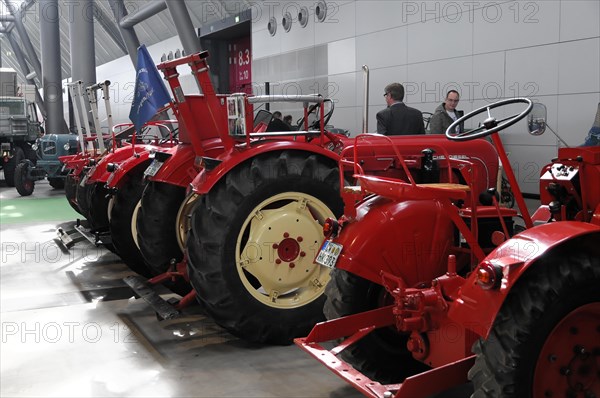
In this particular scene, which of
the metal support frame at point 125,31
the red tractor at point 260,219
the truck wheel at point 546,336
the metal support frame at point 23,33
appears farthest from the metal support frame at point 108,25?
the truck wheel at point 546,336

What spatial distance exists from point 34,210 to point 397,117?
24.3ft

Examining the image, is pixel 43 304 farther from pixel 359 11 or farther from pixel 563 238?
pixel 359 11

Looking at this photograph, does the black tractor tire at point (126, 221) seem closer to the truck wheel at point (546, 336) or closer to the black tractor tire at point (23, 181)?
the truck wheel at point (546, 336)

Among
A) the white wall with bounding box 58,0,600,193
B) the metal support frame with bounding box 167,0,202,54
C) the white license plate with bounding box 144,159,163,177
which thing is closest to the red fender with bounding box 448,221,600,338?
the white license plate with bounding box 144,159,163,177

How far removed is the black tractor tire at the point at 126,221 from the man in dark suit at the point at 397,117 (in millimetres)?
2237

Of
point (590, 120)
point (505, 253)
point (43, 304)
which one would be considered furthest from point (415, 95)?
point (505, 253)

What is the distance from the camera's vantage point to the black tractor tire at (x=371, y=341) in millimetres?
2875

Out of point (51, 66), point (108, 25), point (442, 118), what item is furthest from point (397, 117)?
point (108, 25)

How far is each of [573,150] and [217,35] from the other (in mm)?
16710

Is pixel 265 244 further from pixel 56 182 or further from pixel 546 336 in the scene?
pixel 56 182

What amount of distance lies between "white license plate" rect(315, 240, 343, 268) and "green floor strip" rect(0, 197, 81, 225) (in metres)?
7.78

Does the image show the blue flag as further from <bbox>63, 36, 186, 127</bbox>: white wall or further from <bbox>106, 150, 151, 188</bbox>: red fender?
<bbox>63, 36, 186, 127</bbox>: white wall

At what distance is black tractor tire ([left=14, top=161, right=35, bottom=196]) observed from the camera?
1288 centimetres

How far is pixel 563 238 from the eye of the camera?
81.4 inches
